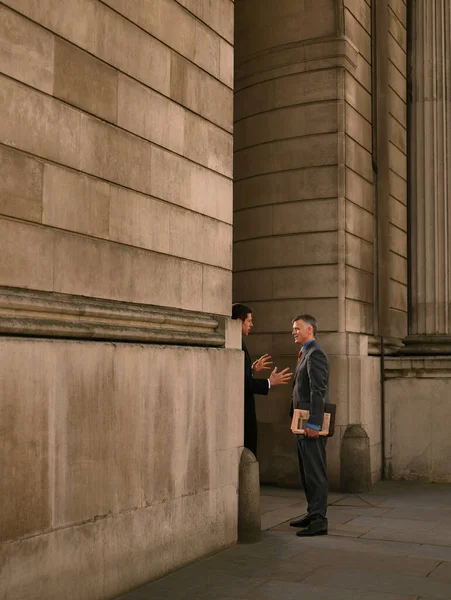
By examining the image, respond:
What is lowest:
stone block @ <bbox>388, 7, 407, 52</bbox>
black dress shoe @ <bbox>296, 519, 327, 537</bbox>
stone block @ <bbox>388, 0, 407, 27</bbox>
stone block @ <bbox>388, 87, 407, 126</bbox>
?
black dress shoe @ <bbox>296, 519, 327, 537</bbox>

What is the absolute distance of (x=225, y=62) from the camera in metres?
8.48

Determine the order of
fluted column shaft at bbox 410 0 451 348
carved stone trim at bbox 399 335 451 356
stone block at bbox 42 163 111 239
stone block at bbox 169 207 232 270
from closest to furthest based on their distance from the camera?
stone block at bbox 42 163 111 239, stone block at bbox 169 207 232 270, carved stone trim at bbox 399 335 451 356, fluted column shaft at bbox 410 0 451 348

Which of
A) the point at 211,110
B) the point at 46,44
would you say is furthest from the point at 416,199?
the point at 46,44

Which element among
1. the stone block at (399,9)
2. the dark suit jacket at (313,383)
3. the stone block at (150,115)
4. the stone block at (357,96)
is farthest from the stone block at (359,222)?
the stone block at (150,115)

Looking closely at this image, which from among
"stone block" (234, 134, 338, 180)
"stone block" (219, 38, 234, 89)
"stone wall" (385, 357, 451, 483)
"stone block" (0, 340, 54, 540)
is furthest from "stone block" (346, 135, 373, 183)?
"stone block" (0, 340, 54, 540)

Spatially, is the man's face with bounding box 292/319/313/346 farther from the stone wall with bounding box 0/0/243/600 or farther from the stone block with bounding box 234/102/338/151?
the stone block with bounding box 234/102/338/151

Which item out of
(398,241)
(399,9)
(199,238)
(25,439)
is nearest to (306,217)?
(398,241)

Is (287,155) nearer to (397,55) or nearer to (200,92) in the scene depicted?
(397,55)

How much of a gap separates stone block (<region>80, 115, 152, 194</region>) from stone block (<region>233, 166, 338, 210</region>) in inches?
211

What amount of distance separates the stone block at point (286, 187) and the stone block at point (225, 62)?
3800mm

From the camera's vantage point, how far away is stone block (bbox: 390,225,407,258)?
13.8 m

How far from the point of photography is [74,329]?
19.6 feet

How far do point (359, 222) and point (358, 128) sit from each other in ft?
4.51

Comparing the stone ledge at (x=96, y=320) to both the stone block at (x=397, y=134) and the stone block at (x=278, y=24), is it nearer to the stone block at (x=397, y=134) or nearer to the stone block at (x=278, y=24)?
the stone block at (x=278, y=24)
